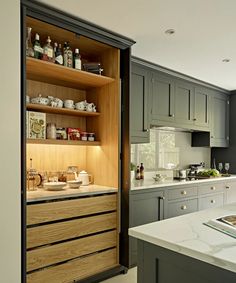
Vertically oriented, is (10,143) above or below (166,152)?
above

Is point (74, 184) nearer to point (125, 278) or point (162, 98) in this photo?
point (125, 278)

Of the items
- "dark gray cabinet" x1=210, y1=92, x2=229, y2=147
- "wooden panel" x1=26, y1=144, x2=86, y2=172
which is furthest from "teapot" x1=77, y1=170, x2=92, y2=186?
"dark gray cabinet" x1=210, y1=92, x2=229, y2=147

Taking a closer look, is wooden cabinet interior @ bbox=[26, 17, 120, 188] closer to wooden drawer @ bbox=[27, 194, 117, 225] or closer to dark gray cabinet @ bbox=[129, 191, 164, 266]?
wooden drawer @ bbox=[27, 194, 117, 225]

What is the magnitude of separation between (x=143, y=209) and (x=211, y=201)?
154 centimetres

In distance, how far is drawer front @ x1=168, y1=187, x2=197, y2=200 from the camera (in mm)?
Answer: 3366

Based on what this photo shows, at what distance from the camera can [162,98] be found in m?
3.65

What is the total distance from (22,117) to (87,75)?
864mm

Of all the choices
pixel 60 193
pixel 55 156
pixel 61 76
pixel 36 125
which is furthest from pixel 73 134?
pixel 60 193

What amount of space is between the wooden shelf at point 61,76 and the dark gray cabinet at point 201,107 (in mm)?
1938

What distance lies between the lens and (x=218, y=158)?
5.22 m

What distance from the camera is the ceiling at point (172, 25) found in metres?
2.09

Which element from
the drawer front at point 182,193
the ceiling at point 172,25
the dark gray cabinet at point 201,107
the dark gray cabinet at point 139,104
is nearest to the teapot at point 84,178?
the dark gray cabinet at point 139,104

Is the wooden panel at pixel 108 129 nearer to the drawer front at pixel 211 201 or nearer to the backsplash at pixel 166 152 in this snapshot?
the backsplash at pixel 166 152

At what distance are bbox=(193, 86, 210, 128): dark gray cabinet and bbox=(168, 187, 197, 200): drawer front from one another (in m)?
1.14
